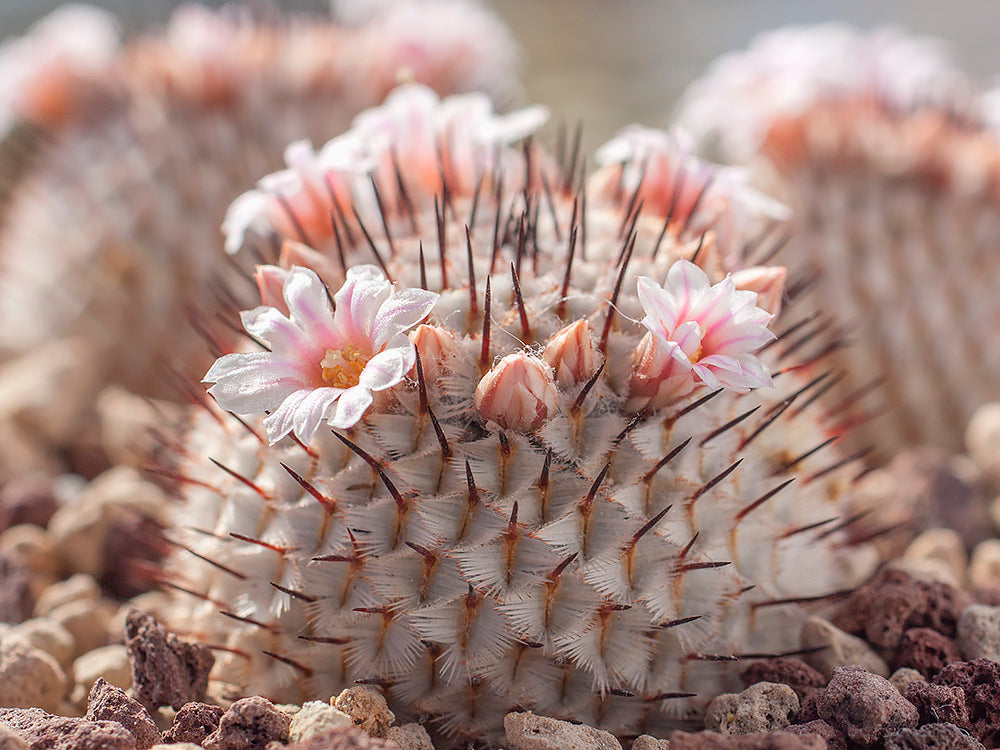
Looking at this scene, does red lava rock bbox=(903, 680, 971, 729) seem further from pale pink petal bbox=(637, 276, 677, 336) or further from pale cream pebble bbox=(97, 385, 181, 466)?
pale cream pebble bbox=(97, 385, 181, 466)

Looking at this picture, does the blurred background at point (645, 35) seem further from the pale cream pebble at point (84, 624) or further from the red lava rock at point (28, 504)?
the pale cream pebble at point (84, 624)

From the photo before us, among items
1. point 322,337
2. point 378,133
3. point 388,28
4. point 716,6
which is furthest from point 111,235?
point 716,6

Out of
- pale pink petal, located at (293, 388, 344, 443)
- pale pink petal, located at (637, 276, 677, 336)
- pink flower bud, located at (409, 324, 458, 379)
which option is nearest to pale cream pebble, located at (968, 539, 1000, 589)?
pale pink petal, located at (637, 276, 677, 336)

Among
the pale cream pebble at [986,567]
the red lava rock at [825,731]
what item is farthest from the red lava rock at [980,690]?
the pale cream pebble at [986,567]

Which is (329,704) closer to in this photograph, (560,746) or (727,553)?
(560,746)

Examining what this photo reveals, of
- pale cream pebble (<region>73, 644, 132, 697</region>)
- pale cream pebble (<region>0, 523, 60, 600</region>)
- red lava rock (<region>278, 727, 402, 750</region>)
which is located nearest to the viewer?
red lava rock (<region>278, 727, 402, 750</region>)

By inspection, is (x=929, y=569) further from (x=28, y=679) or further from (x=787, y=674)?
(x=28, y=679)

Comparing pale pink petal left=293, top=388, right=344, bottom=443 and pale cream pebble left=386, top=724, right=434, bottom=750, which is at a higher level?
pale pink petal left=293, top=388, right=344, bottom=443
